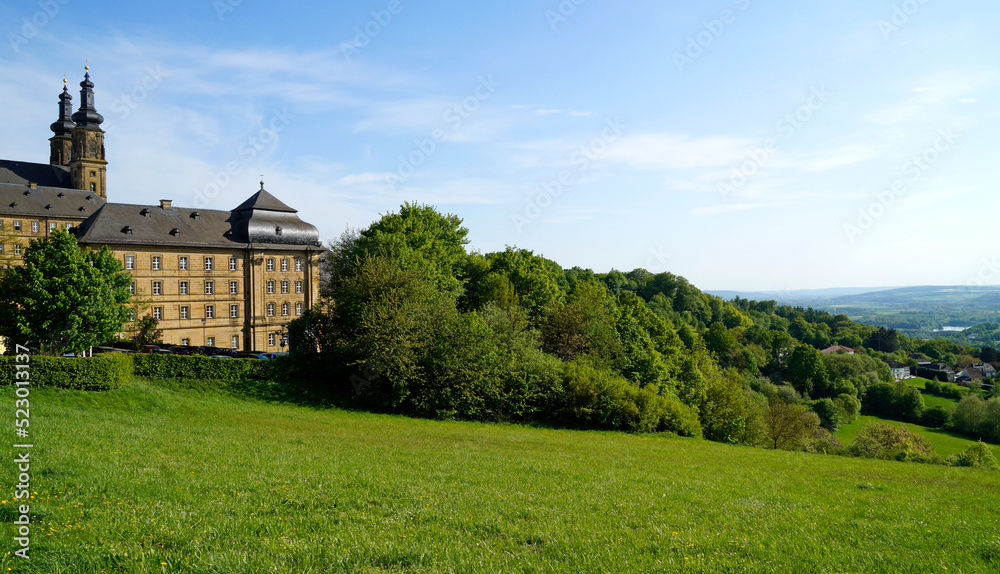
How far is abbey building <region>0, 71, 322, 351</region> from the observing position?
56.5 m

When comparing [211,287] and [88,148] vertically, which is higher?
[88,148]

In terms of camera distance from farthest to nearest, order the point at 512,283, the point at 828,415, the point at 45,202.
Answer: the point at 828,415
the point at 45,202
the point at 512,283

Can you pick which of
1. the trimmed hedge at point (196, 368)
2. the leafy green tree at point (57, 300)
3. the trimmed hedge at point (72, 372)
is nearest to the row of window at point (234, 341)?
the leafy green tree at point (57, 300)

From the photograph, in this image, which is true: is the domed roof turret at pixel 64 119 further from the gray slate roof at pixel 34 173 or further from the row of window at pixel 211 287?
the row of window at pixel 211 287

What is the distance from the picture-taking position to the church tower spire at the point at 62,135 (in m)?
98.2

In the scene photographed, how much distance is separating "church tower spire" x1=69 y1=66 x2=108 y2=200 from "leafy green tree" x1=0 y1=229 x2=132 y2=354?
223ft

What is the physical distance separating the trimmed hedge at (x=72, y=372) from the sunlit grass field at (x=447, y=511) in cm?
985

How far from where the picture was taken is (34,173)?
87.6 metres

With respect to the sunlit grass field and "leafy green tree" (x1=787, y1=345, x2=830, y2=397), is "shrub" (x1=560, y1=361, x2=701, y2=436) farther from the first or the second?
"leafy green tree" (x1=787, y1=345, x2=830, y2=397)

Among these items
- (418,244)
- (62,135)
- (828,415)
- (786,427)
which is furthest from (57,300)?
(828,415)

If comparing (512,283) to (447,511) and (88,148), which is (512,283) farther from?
(88,148)

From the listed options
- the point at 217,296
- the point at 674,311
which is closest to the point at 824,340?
the point at 674,311

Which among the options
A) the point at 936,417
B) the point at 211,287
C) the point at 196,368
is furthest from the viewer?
the point at 936,417

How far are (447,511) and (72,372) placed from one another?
28842 millimetres
